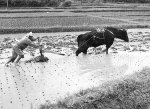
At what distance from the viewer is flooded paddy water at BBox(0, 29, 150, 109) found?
6.65m

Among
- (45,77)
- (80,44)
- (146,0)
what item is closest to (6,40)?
(80,44)

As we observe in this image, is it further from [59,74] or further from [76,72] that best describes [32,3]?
[59,74]

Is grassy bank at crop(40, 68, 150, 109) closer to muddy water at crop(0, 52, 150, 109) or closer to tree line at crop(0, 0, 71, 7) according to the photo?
muddy water at crop(0, 52, 150, 109)

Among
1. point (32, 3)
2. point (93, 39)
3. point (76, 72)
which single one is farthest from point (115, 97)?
point (32, 3)

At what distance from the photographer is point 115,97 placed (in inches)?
252

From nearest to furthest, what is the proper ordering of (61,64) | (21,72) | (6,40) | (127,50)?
(21,72), (61,64), (127,50), (6,40)

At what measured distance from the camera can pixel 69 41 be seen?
560 inches

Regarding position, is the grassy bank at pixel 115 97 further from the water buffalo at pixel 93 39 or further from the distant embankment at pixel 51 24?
the distant embankment at pixel 51 24

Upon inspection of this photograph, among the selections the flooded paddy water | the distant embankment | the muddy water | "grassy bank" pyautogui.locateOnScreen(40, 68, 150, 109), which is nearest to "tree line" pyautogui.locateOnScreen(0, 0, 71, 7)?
the distant embankment

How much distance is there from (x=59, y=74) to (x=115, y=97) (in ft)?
8.48

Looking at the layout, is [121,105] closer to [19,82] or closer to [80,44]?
[19,82]

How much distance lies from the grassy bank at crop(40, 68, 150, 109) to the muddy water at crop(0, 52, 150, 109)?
0.63 metres

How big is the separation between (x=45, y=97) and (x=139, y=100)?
1.97m

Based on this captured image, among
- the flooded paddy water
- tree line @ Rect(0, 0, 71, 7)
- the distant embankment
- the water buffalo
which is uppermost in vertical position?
the water buffalo
